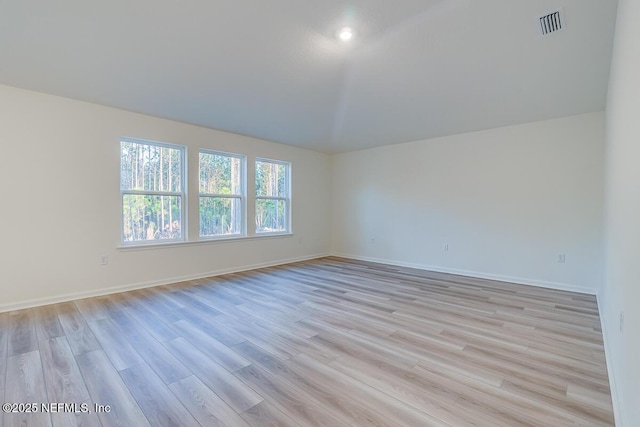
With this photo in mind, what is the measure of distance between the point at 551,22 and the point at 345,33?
157 centimetres

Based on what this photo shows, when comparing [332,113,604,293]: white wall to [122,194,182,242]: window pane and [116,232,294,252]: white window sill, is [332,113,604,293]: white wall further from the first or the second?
[122,194,182,242]: window pane

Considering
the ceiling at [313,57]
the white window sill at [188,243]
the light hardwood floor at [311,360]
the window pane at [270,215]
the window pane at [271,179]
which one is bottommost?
the light hardwood floor at [311,360]

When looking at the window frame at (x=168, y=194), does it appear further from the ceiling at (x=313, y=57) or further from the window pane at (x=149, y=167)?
the ceiling at (x=313, y=57)

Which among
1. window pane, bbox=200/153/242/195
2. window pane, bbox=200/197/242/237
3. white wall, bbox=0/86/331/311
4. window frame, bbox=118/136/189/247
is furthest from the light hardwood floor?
window pane, bbox=200/153/242/195

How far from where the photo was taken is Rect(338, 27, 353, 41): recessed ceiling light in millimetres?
2404

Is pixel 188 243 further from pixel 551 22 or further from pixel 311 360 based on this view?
pixel 551 22

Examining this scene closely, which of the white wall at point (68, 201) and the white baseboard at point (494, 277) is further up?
the white wall at point (68, 201)

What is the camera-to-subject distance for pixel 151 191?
4.27m

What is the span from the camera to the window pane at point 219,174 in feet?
16.0

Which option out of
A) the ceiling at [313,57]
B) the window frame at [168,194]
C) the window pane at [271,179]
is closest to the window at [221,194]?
the window frame at [168,194]

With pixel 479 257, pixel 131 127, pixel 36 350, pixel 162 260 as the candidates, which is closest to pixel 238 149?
Answer: pixel 131 127

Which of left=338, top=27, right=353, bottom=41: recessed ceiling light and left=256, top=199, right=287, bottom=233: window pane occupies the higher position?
left=338, top=27, right=353, bottom=41: recessed ceiling light

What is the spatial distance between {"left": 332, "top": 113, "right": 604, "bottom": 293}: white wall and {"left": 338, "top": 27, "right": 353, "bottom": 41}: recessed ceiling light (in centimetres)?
333

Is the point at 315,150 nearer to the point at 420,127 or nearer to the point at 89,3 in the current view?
the point at 420,127
